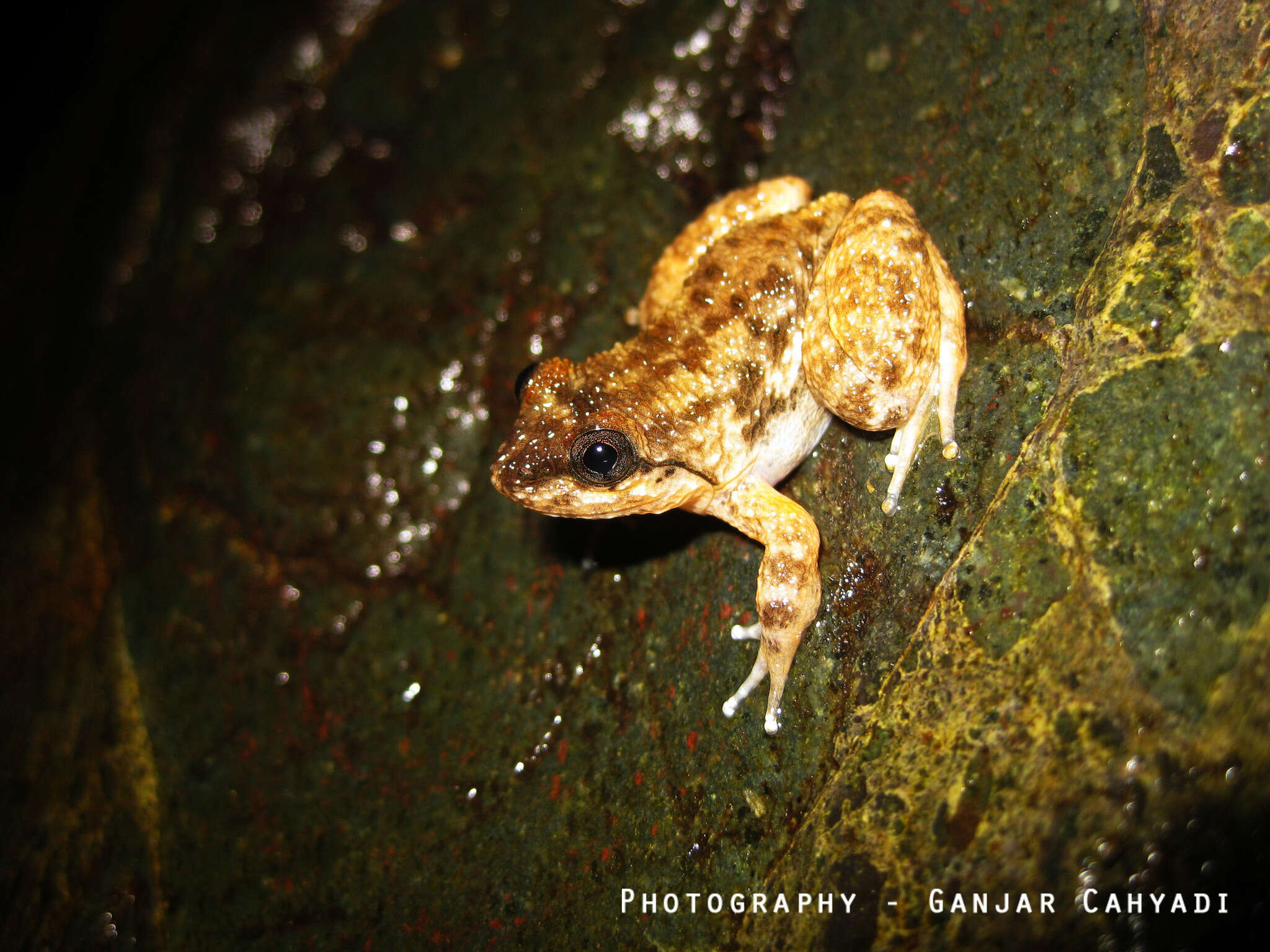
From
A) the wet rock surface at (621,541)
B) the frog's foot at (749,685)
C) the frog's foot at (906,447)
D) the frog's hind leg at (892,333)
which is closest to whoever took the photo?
the wet rock surface at (621,541)

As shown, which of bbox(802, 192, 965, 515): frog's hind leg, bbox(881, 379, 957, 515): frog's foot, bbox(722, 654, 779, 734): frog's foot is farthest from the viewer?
bbox(722, 654, 779, 734): frog's foot

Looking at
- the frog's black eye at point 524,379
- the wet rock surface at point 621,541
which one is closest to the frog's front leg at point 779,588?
the wet rock surface at point 621,541

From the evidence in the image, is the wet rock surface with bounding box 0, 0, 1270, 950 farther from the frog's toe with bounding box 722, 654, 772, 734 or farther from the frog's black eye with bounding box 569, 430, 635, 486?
the frog's black eye with bounding box 569, 430, 635, 486

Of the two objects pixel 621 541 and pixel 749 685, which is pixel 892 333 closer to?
pixel 749 685

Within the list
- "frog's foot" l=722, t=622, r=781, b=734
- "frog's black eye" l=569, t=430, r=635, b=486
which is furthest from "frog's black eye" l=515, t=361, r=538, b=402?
"frog's foot" l=722, t=622, r=781, b=734

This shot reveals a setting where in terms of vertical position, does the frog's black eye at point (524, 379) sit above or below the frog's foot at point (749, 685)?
above

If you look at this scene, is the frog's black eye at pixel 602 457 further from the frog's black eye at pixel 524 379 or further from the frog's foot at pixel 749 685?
the frog's foot at pixel 749 685

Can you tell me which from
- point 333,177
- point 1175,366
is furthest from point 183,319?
point 1175,366
